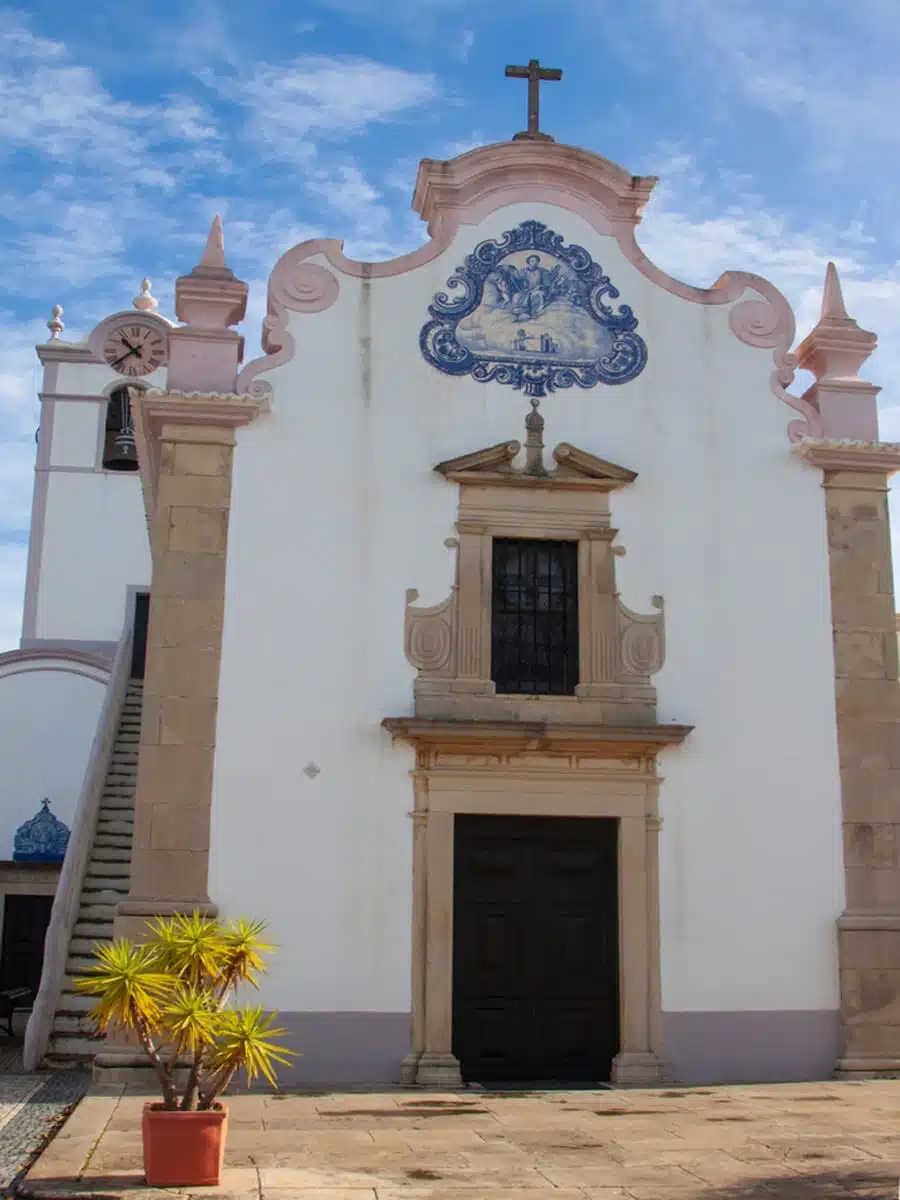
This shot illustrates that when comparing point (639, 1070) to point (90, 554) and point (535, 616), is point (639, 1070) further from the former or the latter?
point (90, 554)

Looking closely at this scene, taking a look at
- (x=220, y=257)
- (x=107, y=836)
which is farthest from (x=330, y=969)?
(x=220, y=257)

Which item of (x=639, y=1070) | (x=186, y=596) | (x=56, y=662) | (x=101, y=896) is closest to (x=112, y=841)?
→ (x=101, y=896)

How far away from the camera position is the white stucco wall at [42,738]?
1889 cm

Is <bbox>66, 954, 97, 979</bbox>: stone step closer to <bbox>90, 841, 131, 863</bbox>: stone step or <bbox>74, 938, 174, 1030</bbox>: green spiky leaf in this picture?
<bbox>90, 841, 131, 863</bbox>: stone step

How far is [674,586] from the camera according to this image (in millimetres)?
13539

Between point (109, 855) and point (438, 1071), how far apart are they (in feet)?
16.2

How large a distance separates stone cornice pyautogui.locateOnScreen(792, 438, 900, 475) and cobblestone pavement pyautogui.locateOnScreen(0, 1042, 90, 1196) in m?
8.69

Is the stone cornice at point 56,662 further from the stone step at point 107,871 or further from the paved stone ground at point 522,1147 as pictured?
the paved stone ground at point 522,1147

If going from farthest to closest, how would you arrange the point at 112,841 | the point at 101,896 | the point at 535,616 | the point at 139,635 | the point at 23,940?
the point at 139,635 → the point at 23,940 → the point at 112,841 → the point at 101,896 → the point at 535,616

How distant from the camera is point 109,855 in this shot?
50.4ft

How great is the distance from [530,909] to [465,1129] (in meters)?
3.25

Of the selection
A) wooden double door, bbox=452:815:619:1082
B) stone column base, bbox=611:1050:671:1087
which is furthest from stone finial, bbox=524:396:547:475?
stone column base, bbox=611:1050:671:1087

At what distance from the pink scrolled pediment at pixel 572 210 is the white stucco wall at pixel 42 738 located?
812 centimetres

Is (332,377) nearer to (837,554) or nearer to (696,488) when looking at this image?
(696,488)
